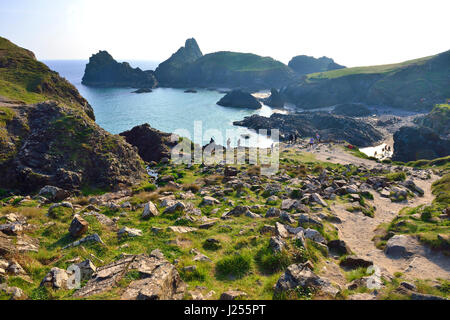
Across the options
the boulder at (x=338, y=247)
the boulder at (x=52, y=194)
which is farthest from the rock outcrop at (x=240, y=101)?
the boulder at (x=338, y=247)

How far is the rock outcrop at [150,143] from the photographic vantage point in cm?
4125

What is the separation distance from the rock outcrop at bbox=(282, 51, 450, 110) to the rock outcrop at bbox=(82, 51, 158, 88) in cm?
10563

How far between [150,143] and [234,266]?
3807 centimetres

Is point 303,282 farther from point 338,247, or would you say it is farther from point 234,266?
point 338,247

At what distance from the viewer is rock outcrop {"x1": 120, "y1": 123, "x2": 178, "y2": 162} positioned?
135ft

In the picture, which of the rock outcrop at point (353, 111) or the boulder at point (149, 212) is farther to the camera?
the rock outcrop at point (353, 111)

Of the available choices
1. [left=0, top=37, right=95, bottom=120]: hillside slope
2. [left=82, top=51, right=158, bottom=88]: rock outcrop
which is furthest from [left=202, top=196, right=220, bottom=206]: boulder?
[left=82, top=51, right=158, bottom=88]: rock outcrop

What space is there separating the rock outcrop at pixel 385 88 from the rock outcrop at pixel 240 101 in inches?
1053

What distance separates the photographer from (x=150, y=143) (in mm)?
43781

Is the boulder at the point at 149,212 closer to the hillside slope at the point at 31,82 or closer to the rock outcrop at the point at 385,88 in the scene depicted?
the hillside slope at the point at 31,82

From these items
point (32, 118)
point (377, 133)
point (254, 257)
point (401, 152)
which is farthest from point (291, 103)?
point (254, 257)

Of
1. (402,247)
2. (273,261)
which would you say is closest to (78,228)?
(273,261)

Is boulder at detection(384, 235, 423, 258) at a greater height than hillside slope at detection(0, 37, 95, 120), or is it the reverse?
hillside slope at detection(0, 37, 95, 120)

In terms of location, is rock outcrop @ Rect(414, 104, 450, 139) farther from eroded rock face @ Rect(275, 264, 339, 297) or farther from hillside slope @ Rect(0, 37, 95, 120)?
hillside slope @ Rect(0, 37, 95, 120)
